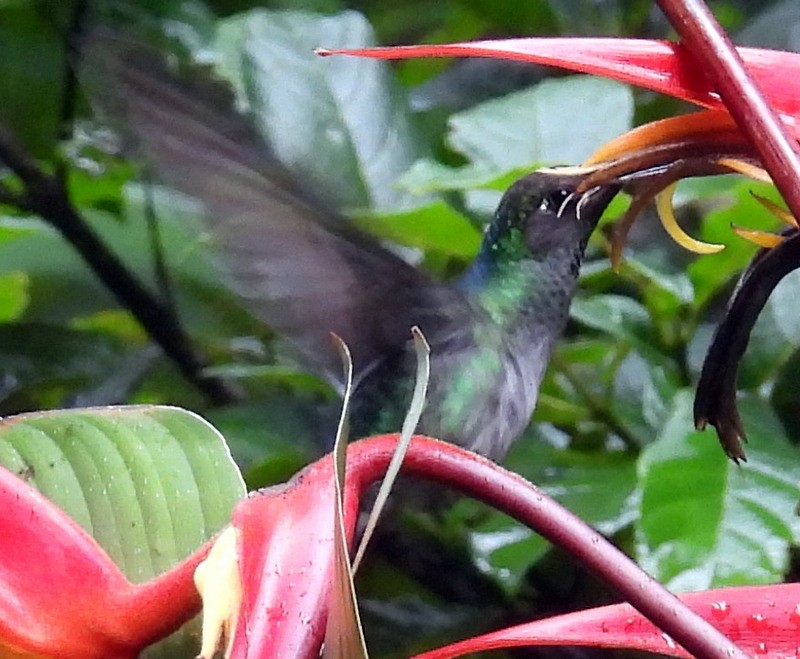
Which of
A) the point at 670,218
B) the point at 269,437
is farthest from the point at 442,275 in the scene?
the point at 670,218

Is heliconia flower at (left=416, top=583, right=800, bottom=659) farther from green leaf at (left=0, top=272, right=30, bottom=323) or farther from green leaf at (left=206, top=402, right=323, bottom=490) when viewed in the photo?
green leaf at (left=0, top=272, right=30, bottom=323)

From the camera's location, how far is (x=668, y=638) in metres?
0.30

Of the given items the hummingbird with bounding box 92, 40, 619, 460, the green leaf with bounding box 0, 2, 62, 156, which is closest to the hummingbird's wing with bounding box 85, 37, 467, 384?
the hummingbird with bounding box 92, 40, 619, 460

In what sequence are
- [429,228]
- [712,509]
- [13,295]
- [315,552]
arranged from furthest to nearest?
[13,295] < [429,228] < [712,509] < [315,552]

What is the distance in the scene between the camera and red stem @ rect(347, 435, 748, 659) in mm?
260

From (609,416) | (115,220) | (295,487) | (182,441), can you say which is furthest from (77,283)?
(295,487)

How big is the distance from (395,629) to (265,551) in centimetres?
59

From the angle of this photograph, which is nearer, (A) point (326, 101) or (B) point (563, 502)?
(B) point (563, 502)

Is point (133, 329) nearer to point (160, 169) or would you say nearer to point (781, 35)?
point (160, 169)

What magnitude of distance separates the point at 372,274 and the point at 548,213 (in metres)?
0.17

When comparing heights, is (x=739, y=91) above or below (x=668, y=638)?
above

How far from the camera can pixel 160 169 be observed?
615 millimetres

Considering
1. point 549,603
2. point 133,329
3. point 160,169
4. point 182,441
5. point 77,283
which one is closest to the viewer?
point 182,441

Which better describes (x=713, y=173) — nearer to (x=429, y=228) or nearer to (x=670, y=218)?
(x=670, y=218)
